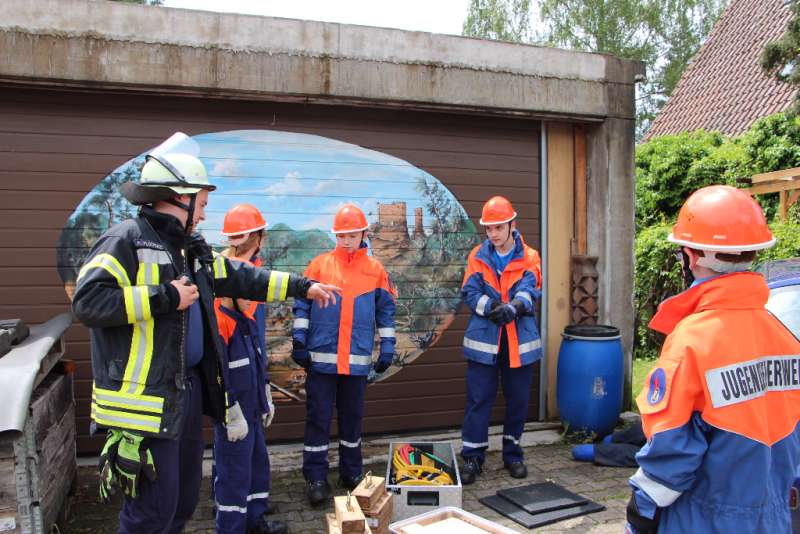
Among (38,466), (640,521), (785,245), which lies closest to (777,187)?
(785,245)

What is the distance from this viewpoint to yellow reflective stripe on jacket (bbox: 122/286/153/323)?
2.51 m

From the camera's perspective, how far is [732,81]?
58.2ft

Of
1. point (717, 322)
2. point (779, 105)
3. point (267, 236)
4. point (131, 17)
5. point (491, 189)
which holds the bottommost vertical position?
point (717, 322)

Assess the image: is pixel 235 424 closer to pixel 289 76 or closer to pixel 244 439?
pixel 244 439

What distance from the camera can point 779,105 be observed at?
1489 cm

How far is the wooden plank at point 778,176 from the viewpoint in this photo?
30.7 feet

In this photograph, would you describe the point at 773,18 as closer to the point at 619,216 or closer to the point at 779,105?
the point at 779,105

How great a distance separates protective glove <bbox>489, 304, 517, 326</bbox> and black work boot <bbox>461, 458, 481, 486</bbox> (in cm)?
116

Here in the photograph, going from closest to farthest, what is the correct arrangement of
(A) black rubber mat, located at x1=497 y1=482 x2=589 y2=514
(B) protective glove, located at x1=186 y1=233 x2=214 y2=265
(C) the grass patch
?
(B) protective glove, located at x1=186 y1=233 x2=214 y2=265 < (A) black rubber mat, located at x1=497 y1=482 x2=589 y2=514 < (C) the grass patch

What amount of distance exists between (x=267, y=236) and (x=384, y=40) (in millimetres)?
2100

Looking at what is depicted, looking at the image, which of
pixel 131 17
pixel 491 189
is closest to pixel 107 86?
pixel 131 17

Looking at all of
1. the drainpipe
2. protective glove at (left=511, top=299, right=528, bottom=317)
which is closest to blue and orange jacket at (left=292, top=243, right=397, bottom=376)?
protective glove at (left=511, top=299, right=528, bottom=317)

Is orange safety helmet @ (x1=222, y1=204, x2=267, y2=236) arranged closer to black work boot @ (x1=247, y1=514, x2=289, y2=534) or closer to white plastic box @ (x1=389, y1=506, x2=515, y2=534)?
black work boot @ (x1=247, y1=514, x2=289, y2=534)

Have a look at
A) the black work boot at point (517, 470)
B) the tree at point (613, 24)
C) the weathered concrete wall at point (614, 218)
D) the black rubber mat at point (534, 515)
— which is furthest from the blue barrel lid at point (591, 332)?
the tree at point (613, 24)
